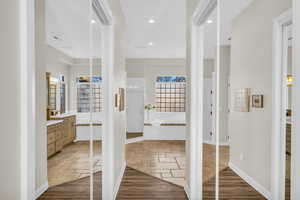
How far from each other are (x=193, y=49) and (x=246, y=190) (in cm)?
163

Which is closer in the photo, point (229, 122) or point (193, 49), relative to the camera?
point (229, 122)

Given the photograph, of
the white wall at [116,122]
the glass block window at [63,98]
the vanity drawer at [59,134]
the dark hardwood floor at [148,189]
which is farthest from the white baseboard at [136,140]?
the glass block window at [63,98]

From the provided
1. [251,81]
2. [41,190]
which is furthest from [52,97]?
[251,81]

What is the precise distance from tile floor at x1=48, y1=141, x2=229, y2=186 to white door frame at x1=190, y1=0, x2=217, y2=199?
0.22 metres

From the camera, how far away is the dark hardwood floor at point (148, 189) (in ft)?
3.94

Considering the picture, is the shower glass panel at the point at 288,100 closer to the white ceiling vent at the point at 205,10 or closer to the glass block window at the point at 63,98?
the white ceiling vent at the point at 205,10

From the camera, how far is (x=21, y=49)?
681mm

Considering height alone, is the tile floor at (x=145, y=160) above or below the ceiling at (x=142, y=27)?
below

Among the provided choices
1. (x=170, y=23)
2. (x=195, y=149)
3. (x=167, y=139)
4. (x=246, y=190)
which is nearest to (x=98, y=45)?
(x=195, y=149)

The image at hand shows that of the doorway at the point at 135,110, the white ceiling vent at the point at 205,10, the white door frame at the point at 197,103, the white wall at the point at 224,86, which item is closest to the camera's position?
the white wall at the point at 224,86

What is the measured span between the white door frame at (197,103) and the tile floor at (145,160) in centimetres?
22

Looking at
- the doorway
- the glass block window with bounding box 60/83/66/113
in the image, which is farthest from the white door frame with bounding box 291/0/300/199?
the doorway

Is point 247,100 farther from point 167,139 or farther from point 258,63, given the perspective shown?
point 167,139

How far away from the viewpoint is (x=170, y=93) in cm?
636
